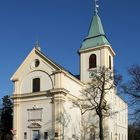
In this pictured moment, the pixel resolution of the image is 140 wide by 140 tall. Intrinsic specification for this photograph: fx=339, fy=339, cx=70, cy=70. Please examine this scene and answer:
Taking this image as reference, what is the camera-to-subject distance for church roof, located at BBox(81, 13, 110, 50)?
56750mm

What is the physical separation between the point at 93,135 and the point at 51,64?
42.7 feet

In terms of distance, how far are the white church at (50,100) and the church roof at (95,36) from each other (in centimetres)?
41

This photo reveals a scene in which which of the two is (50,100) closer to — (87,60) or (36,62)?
(36,62)

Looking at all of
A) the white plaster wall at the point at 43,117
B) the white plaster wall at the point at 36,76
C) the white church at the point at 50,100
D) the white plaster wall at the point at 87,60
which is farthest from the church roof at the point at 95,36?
the white plaster wall at the point at 43,117

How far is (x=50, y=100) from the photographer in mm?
47125

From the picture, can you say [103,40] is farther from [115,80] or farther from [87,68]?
[115,80]

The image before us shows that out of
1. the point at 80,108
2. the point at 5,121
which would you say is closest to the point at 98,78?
the point at 80,108

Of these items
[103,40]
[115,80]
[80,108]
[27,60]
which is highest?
[103,40]

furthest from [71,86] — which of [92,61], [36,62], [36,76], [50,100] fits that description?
[92,61]

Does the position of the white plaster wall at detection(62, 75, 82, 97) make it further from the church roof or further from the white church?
the church roof

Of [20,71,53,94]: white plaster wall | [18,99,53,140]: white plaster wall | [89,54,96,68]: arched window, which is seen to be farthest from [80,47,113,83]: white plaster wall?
[18,99,53,140]: white plaster wall

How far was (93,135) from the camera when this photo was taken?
5209 cm

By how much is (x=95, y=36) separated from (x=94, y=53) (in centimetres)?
340

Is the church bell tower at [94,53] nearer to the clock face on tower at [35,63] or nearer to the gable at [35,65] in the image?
the gable at [35,65]
